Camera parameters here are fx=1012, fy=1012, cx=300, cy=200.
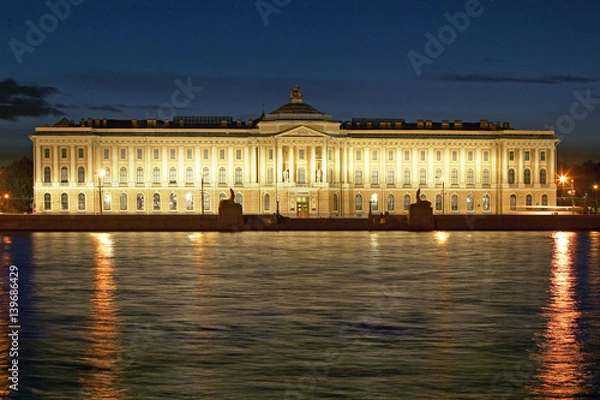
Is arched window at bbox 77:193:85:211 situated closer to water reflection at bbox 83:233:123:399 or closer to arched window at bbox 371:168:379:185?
arched window at bbox 371:168:379:185

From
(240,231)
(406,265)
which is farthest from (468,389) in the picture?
(240,231)

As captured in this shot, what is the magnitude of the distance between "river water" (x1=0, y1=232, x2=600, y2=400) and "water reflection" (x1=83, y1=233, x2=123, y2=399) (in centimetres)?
4

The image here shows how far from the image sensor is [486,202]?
120125 millimetres

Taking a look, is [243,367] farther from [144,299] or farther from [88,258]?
[88,258]

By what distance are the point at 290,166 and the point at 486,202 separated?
24.0 m

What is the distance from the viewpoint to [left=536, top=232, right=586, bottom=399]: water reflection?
1409 cm

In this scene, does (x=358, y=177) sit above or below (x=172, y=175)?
below

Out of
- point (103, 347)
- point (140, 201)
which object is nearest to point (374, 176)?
point (140, 201)

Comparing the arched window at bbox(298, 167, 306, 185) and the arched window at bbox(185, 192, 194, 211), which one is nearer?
the arched window at bbox(298, 167, 306, 185)

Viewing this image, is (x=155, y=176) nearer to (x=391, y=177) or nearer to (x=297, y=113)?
(x=297, y=113)

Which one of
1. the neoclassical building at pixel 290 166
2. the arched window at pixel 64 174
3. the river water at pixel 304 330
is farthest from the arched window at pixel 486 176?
the river water at pixel 304 330

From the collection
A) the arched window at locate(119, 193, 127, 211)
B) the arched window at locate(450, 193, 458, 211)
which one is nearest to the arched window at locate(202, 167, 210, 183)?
the arched window at locate(119, 193, 127, 211)

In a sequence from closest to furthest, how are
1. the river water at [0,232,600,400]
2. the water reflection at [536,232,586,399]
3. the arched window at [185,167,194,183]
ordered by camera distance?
the water reflection at [536,232,586,399] < the river water at [0,232,600,400] < the arched window at [185,167,194,183]

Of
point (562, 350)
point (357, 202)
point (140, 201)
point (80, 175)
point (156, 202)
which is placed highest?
point (80, 175)
